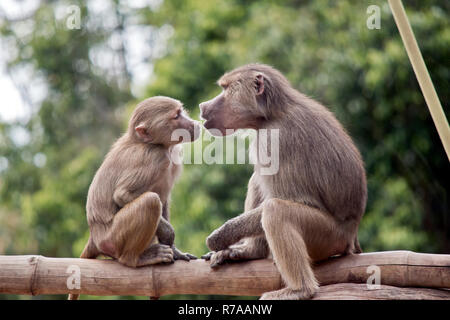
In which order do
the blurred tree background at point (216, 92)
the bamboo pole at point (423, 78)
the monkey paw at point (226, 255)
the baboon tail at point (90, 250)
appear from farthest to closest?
the blurred tree background at point (216, 92) → the baboon tail at point (90, 250) → the monkey paw at point (226, 255) → the bamboo pole at point (423, 78)

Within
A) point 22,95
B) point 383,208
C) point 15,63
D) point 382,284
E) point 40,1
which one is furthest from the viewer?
point 40,1

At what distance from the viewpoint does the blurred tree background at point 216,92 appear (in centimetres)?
824

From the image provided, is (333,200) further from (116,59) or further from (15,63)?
A: (116,59)

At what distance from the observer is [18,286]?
13.7 ft

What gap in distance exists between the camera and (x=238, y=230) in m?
4.17

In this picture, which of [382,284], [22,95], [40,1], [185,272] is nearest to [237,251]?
[185,272]

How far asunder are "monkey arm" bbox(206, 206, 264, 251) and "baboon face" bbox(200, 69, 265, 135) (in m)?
0.70

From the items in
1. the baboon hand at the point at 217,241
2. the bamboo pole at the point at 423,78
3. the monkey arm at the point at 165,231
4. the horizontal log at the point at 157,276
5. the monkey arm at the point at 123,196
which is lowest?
the horizontal log at the point at 157,276

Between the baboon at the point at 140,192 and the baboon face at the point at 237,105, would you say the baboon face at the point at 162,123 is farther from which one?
the baboon face at the point at 237,105

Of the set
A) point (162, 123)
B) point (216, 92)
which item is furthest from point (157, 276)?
point (216, 92)

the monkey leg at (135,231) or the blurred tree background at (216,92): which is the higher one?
the blurred tree background at (216,92)

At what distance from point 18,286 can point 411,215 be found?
255 inches

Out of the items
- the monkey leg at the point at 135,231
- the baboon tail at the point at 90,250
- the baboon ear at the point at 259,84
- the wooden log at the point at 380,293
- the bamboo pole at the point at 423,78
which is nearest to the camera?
the bamboo pole at the point at 423,78

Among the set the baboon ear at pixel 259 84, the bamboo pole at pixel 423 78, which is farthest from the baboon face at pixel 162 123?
the bamboo pole at pixel 423 78
